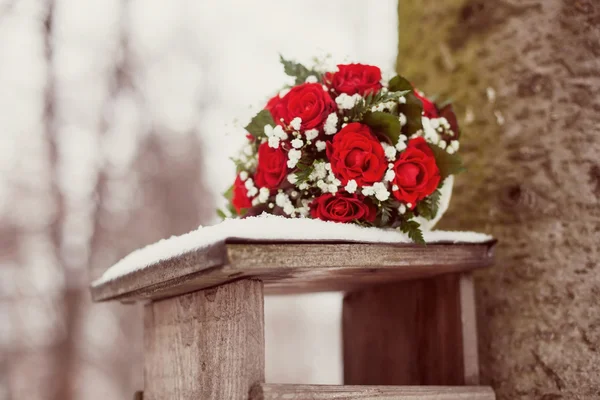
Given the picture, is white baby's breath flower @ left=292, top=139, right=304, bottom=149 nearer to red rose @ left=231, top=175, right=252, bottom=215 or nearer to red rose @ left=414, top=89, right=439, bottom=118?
red rose @ left=231, top=175, right=252, bottom=215

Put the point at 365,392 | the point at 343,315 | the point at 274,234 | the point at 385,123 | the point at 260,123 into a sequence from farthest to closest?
the point at 343,315 → the point at 260,123 → the point at 385,123 → the point at 365,392 → the point at 274,234

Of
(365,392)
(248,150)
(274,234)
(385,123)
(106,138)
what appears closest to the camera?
(274,234)

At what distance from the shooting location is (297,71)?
5.37 ft

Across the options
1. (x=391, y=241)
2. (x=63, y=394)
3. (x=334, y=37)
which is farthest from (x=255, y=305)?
(x=334, y=37)

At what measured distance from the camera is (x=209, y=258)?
1.14m

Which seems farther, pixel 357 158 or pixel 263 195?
pixel 263 195

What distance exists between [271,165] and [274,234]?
35 centimetres

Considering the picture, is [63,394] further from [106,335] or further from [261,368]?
[261,368]

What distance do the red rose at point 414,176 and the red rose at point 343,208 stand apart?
7 cm

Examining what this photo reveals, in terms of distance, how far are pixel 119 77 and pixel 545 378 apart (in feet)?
15.4

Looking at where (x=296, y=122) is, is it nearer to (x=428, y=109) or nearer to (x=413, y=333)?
(x=428, y=109)

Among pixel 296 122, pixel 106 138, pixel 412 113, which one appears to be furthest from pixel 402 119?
pixel 106 138

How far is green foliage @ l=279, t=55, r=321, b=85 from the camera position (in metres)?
1.63

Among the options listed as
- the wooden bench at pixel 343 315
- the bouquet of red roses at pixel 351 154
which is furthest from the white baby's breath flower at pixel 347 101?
the wooden bench at pixel 343 315
